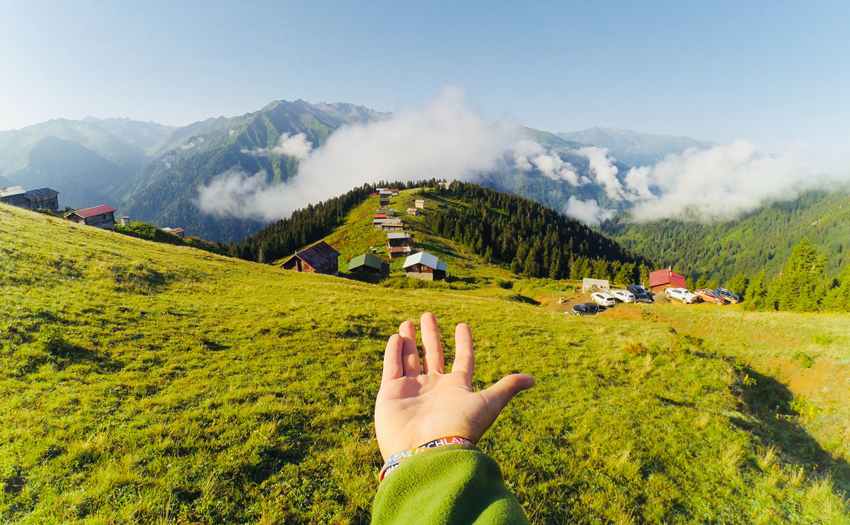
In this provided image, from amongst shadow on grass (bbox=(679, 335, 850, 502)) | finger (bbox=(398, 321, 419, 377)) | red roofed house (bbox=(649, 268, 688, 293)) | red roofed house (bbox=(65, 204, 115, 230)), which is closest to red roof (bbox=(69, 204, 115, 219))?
red roofed house (bbox=(65, 204, 115, 230))

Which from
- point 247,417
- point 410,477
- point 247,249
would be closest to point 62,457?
point 247,417

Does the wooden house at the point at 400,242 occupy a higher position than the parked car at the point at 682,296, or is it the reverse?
the wooden house at the point at 400,242

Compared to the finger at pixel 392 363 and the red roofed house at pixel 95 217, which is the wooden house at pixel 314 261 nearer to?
the red roofed house at pixel 95 217

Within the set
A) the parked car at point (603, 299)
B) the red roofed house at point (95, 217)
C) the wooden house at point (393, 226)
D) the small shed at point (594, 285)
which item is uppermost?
the red roofed house at point (95, 217)

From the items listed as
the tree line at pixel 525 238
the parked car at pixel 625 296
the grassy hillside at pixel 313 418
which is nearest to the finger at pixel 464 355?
the grassy hillside at pixel 313 418

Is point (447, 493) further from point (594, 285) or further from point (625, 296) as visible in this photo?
point (594, 285)
